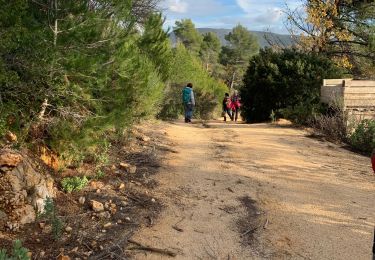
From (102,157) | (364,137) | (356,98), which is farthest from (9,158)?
(356,98)

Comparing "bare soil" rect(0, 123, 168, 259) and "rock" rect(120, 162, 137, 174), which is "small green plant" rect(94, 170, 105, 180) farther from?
"rock" rect(120, 162, 137, 174)

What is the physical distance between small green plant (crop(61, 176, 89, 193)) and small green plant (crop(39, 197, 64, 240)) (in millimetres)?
897

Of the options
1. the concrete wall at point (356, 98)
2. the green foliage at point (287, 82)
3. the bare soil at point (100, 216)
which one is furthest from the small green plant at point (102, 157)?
the green foliage at point (287, 82)

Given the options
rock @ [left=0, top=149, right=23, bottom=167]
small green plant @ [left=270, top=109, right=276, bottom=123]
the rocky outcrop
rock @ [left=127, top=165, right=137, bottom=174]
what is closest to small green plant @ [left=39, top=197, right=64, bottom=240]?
the rocky outcrop

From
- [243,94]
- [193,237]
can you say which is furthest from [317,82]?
[193,237]

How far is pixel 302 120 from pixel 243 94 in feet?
16.2

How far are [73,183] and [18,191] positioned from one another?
113 centimetres

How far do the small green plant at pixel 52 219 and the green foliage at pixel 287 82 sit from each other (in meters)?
10.3

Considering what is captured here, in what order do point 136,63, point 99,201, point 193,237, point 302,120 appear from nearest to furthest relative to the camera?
point 193,237, point 99,201, point 136,63, point 302,120

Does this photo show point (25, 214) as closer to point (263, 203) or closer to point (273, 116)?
point (263, 203)

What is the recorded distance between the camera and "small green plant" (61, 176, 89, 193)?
5.77m

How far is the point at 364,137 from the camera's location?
10.7 meters

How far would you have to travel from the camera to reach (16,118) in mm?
5402

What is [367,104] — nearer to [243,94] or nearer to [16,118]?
[243,94]
